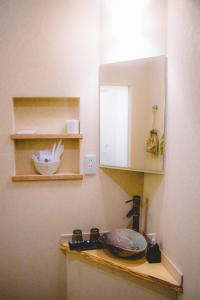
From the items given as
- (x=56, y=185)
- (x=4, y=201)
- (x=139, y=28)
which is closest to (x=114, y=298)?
(x=56, y=185)

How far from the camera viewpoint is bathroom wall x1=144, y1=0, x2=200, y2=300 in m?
0.91

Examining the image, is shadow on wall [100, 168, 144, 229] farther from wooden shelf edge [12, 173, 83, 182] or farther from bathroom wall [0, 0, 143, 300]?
wooden shelf edge [12, 173, 83, 182]

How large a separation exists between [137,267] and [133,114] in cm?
88

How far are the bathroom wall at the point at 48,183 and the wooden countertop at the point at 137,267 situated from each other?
0.66ft

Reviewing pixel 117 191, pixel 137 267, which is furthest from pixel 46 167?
pixel 137 267

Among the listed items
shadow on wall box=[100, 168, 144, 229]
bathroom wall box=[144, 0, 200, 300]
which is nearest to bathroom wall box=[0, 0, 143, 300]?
shadow on wall box=[100, 168, 144, 229]

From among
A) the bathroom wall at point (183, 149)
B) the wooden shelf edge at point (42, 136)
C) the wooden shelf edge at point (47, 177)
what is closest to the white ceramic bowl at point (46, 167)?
the wooden shelf edge at point (47, 177)

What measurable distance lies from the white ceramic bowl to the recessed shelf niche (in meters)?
0.03

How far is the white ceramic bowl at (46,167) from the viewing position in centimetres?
133

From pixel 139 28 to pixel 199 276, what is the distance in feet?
4.28

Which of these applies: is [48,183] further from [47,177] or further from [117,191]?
[117,191]

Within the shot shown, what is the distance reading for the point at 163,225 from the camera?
3.92 feet

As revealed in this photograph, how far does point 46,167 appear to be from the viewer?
1329 mm

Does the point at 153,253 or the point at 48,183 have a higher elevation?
the point at 48,183
